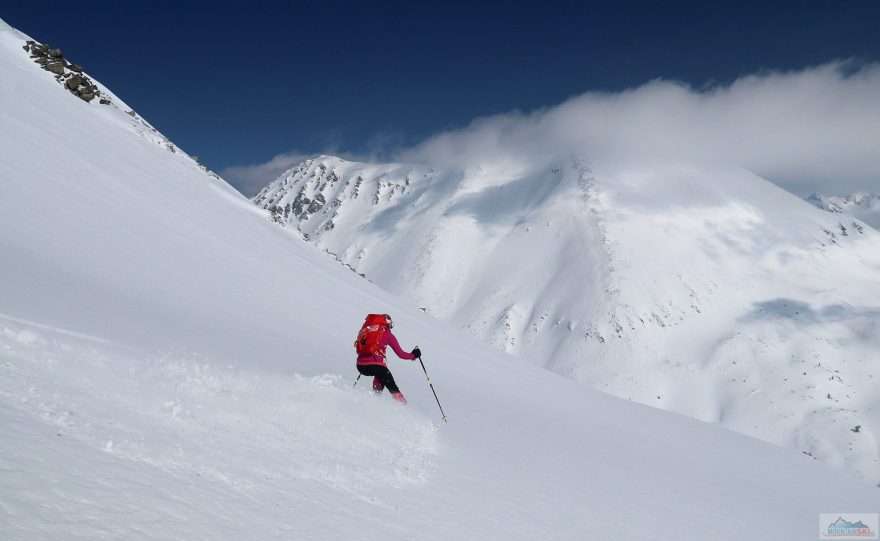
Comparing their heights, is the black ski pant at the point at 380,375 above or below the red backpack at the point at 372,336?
below

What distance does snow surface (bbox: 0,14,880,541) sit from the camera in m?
4.25

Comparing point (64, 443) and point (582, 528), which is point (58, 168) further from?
point (582, 528)

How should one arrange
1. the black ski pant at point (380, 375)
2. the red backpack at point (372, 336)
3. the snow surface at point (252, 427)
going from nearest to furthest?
1. the snow surface at point (252, 427)
2. the black ski pant at point (380, 375)
3. the red backpack at point (372, 336)

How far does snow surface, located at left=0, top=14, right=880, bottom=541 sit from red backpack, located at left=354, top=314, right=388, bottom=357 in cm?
86

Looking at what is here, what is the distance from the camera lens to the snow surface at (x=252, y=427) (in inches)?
167

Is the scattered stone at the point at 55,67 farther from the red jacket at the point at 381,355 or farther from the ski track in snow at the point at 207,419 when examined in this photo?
the red jacket at the point at 381,355

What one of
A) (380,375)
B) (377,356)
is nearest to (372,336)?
(377,356)

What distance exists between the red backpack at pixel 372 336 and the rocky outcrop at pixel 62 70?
34512 millimetres

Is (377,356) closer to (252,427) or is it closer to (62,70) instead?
(252,427)

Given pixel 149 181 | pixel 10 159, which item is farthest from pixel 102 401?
pixel 149 181

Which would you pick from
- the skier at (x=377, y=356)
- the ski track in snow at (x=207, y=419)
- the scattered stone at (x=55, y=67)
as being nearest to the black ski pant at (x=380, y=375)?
the skier at (x=377, y=356)

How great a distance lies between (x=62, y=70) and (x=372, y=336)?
3754 cm

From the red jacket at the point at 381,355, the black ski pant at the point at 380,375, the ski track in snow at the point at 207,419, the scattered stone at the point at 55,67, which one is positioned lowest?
the ski track in snow at the point at 207,419

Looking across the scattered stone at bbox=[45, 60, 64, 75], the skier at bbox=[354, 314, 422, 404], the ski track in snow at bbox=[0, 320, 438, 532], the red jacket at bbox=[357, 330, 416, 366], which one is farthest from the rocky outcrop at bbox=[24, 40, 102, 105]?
the ski track in snow at bbox=[0, 320, 438, 532]
